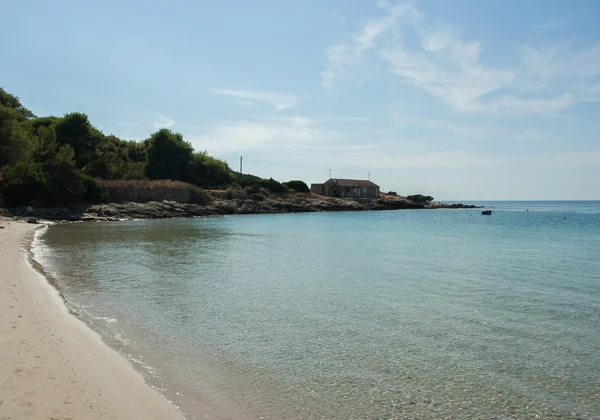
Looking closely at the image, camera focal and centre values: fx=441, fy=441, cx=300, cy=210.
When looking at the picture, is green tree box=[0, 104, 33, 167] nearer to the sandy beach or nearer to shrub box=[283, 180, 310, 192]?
the sandy beach

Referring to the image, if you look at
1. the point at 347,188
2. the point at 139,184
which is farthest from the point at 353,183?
the point at 139,184

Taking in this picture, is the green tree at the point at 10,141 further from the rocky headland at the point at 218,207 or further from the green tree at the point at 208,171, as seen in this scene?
the green tree at the point at 208,171

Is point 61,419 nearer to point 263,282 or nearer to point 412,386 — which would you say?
point 412,386

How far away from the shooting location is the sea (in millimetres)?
6273

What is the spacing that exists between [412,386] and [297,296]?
675 cm

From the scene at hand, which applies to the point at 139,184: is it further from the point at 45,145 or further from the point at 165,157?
the point at 165,157

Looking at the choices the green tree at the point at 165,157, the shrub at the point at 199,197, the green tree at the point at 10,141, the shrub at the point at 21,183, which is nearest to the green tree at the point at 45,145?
the green tree at the point at 10,141

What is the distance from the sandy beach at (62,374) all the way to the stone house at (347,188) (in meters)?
93.4

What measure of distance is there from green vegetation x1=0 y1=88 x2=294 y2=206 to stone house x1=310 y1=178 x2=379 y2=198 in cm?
952

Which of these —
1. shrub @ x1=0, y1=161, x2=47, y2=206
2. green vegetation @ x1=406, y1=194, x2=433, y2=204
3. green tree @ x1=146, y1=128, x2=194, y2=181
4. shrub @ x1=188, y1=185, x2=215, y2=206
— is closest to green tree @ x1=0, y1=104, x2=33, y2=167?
shrub @ x1=0, y1=161, x2=47, y2=206

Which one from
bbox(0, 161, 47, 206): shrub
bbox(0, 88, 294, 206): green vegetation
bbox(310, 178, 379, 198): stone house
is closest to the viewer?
bbox(0, 161, 47, 206): shrub

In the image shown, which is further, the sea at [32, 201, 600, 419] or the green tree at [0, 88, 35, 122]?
the green tree at [0, 88, 35, 122]

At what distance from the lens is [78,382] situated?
20.0ft

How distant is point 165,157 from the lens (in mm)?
77875
